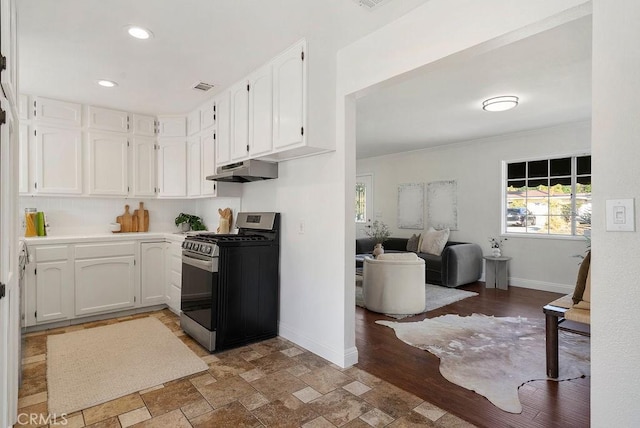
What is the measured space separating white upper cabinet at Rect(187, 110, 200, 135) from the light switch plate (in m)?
4.04

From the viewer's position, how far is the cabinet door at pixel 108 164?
13.4 feet

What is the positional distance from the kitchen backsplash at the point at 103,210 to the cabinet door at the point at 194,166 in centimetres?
37

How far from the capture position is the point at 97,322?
3789 mm

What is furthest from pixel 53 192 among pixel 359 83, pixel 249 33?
pixel 359 83

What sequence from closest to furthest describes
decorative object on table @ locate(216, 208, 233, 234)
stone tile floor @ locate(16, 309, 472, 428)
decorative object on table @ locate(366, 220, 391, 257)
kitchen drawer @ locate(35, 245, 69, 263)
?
stone tile floor @ locate(16, 309, 472, 428) < kitchen drawer @ locate(35, 245, 69, 263) < decorative object on table @ locate(216, 208, 233, 234) < decorative object on table @ locate(366, 220, 391, 257)

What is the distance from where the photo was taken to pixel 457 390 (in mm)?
2322

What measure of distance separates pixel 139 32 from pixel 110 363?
2.51 meters

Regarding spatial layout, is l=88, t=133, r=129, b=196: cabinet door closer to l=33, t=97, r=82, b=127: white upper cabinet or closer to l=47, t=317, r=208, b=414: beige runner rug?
l=33, t=97, r=82, b=127: white upper cabinet

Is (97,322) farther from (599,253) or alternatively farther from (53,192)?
(599,253)

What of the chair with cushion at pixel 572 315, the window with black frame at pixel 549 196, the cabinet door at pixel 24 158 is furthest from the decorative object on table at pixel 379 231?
the cabinet door at pixel 24 158

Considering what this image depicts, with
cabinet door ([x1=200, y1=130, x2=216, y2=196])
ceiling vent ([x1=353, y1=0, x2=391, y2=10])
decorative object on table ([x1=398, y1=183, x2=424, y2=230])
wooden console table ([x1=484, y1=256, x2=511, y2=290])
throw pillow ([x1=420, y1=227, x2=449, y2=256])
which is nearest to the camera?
ceiling vent ([x1=353, y1=0, x2=391, y2=10])

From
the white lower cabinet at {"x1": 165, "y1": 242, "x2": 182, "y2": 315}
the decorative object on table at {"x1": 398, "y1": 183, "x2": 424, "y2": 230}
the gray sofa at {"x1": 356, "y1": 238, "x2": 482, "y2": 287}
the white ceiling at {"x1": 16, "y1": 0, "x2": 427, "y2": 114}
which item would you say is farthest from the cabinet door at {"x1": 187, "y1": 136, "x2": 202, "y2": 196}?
the decorative object on table at {"x1": 398, "y1": 183, "x2": 424, "y2": 230}

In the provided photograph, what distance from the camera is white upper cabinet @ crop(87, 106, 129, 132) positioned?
4066mm

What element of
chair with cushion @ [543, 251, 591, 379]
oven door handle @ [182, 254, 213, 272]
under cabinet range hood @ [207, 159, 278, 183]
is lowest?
chair with cushion @ [543, 251, 591, 379]
